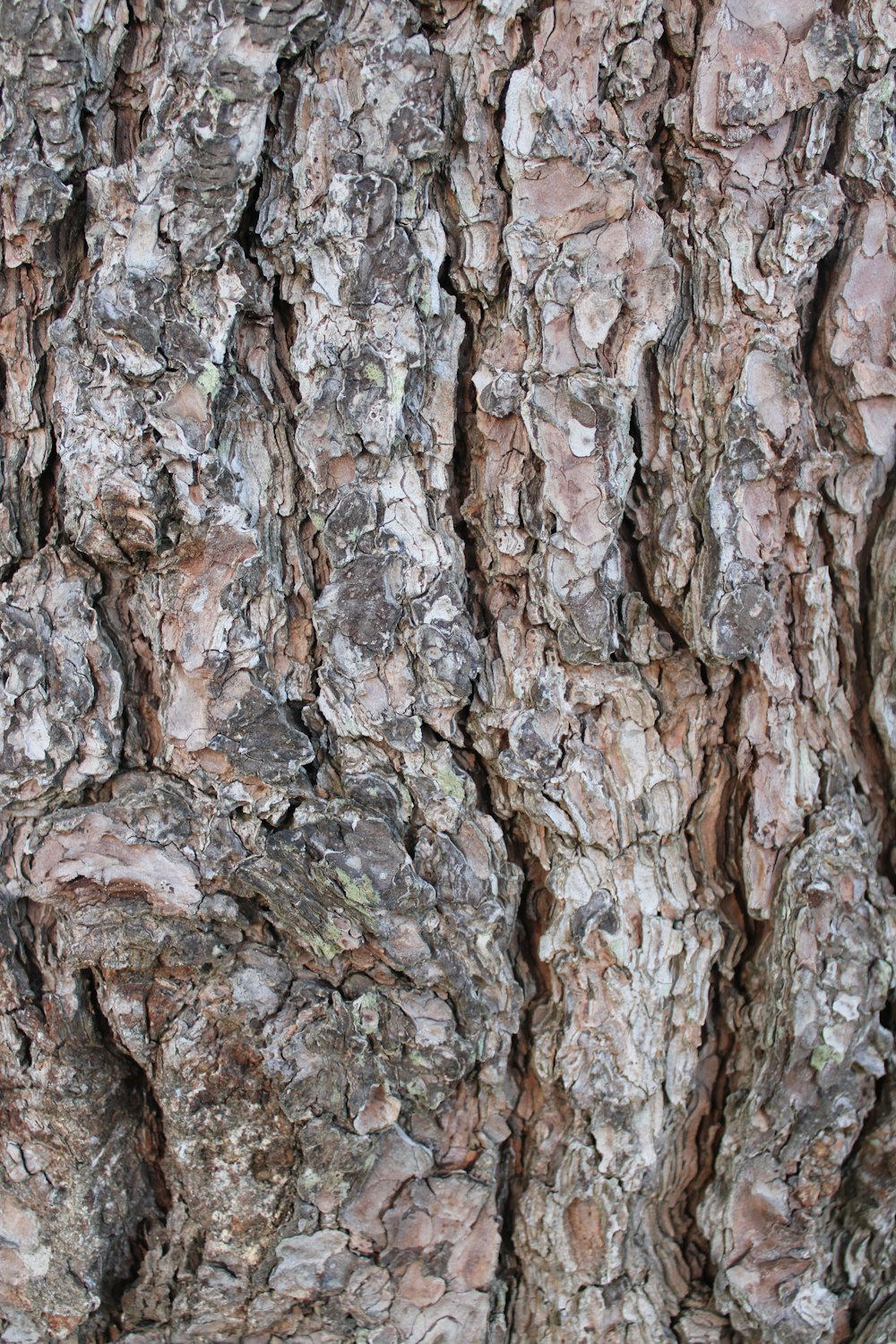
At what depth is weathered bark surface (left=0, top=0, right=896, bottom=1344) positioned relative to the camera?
1.23m

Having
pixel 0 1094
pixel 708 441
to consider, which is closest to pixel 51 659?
pixel 0 1094

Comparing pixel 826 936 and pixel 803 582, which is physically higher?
pixel 803 582

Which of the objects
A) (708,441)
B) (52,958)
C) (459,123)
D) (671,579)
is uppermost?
(459,123)

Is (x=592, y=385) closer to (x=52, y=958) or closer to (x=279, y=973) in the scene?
(x=279, y=973)

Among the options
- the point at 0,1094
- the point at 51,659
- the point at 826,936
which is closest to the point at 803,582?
the point at 826,936

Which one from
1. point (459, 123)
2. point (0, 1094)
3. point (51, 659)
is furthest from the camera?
point (0, 1094)

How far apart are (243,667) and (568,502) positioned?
0.49m

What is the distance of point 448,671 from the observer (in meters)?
1.31

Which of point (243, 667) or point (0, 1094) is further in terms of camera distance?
point (0, 1094)

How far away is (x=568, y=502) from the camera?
128 centimetres

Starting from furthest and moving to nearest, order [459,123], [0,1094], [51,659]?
[0,1094], [51,659], [459,123]

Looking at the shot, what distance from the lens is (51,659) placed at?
1.34 meters

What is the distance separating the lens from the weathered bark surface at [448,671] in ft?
4.05

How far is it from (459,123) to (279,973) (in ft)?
3.84
